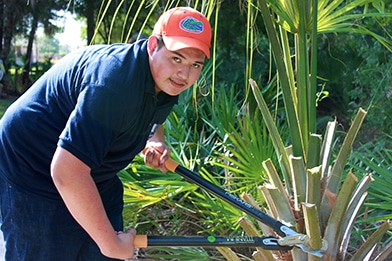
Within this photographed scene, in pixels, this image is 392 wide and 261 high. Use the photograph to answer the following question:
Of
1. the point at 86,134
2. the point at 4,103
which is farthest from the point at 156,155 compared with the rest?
the point at 4,103

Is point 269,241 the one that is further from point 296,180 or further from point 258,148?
point 258,148

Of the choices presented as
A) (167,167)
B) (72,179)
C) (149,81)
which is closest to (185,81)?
(149,81)

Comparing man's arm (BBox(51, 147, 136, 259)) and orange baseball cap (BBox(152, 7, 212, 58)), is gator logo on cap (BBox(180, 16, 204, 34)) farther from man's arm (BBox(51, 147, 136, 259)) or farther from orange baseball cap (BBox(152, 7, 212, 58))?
man's arm (BBox(51, 147, 136, 259))

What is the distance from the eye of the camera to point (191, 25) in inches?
79.5

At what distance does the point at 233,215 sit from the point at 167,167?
2.93 ft

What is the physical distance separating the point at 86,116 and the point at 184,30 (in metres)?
0.47

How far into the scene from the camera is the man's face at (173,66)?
6.49 feet

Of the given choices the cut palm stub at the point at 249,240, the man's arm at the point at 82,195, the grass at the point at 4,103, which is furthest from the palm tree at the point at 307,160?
the grass at the point at 4,103

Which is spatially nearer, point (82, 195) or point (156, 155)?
point (82, 195)

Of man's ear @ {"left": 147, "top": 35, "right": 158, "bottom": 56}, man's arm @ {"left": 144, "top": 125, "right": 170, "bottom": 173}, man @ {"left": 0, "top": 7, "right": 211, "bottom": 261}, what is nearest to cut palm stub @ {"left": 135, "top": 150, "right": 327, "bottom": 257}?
man @ {"left": 0, "top": 7, "right": 211, "bottom": 261}

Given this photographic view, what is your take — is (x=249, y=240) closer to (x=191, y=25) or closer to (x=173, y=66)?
(x=173, y=66)

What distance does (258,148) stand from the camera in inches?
141

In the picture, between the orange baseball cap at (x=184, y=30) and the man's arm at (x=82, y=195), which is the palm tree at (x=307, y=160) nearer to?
the orange baseball cap at (x=184, y=30)

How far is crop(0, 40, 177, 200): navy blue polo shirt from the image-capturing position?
1.82 meters
